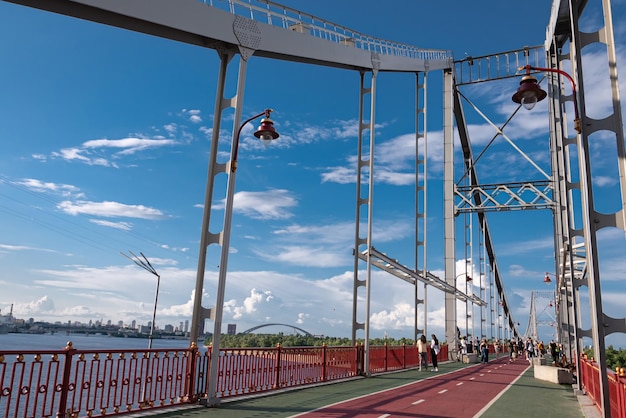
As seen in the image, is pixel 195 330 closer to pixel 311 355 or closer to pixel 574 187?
pixel 311 355

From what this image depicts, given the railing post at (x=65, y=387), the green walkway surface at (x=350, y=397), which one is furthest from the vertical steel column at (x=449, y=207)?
the railing post at (x=65, y=387)

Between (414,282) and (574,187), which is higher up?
(574,187)

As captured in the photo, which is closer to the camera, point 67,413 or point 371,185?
point 67,413

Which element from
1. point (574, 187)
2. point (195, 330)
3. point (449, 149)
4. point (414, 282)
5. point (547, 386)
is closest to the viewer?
point (195, 330)

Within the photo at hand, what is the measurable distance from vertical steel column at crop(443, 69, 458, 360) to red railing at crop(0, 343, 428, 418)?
17.0 meters

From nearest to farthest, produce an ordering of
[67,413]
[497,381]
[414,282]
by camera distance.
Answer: [67,413]
[497,381]
[414,282]

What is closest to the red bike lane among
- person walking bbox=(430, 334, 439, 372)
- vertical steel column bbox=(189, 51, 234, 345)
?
vertical steel column bbox=(189, 51, 234, 345)

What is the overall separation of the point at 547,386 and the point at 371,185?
10056 mm

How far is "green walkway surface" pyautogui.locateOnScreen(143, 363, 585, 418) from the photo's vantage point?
10.1 m

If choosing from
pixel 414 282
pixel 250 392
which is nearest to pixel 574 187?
pixel 250 392

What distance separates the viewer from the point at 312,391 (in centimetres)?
1373

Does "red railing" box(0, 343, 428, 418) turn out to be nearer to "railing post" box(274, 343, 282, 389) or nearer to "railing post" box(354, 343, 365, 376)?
"railing post" box(274, 343, 282, 389)

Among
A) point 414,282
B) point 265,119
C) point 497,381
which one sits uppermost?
point 265,119

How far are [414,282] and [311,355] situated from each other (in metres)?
11.4
